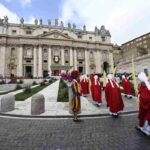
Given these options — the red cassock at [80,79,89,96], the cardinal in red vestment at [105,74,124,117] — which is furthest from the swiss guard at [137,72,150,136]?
the red cassock at [80,79,89,96]

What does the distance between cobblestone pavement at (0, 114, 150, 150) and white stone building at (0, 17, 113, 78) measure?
52.3 m

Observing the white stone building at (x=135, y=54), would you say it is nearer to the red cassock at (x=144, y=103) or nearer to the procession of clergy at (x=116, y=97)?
the procession of clergy at (x=116, y=97)

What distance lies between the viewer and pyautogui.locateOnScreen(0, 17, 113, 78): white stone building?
59125mm

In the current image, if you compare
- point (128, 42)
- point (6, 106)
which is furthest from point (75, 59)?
point (6, 106)

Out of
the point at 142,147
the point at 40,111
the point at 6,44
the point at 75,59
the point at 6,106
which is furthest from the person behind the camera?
the point at 75,59

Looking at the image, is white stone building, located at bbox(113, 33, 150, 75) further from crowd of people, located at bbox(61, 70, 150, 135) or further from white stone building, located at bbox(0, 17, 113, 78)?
crowd of people, located at bbox(61, 70, 150, 135)

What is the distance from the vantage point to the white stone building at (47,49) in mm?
59125

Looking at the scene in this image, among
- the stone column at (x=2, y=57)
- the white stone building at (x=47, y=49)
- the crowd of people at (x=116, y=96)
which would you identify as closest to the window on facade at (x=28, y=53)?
the white stone building at (x=47, y=49)

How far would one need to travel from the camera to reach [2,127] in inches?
252

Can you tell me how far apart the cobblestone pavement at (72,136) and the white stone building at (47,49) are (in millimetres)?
52328

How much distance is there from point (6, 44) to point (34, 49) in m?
9.75

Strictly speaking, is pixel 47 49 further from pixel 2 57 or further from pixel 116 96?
pixel 116 96

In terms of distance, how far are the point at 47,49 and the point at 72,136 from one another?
59.5 meters

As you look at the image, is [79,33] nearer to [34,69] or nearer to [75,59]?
[75,59]
